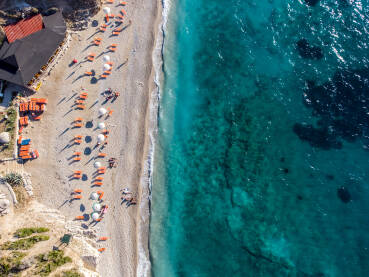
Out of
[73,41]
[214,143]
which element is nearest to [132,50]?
[73,41]

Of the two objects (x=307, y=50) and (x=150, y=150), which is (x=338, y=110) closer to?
(x=307, y=50)

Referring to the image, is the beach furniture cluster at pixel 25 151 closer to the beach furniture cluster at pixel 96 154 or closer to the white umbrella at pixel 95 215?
the beach furniture cluster at pixel 96 154

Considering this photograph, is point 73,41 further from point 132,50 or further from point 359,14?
point 359,14

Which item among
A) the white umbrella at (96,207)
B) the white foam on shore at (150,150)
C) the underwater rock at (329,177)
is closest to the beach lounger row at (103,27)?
the white foam on shore at (150,150)

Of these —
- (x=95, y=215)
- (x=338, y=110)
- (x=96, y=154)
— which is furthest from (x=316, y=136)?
(x=95, y=215)

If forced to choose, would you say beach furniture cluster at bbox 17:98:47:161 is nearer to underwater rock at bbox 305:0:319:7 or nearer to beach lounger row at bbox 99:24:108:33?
beach lounger row at bbox 99:24:108:33
